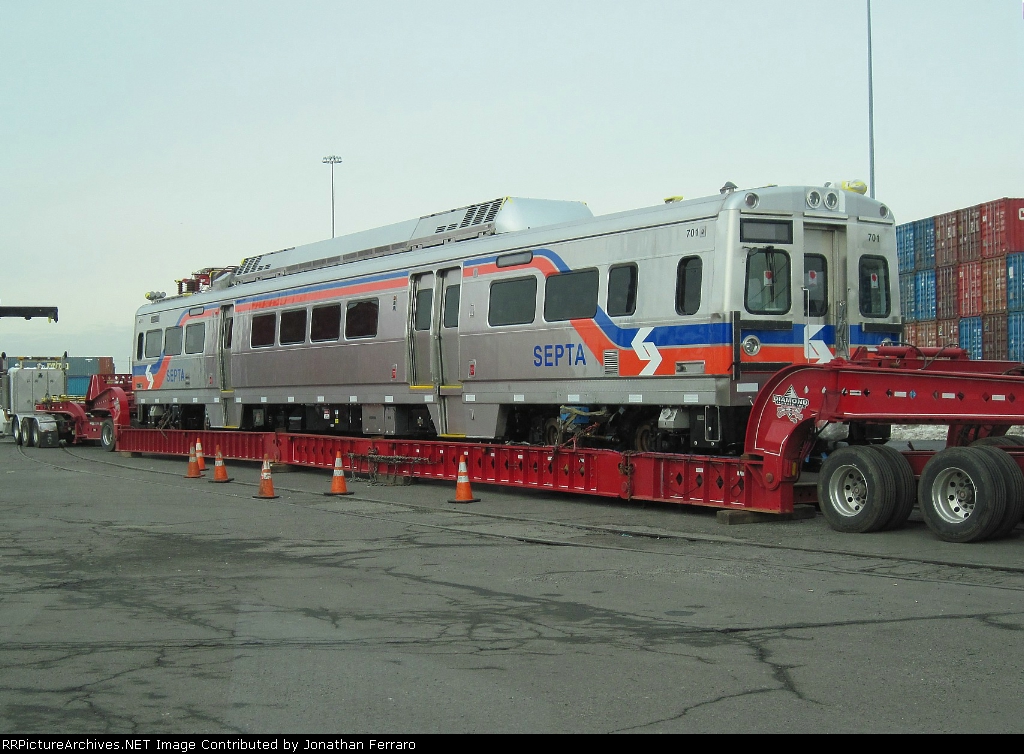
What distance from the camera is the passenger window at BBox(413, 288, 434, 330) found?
1819cm

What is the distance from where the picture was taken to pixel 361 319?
19734mm

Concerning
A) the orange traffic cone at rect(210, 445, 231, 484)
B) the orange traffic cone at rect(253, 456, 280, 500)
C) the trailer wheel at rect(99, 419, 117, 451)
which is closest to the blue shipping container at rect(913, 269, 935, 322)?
the orange traffic cone at rect(210, 445, 231, 484)

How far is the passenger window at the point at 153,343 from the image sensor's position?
2781 centimetres

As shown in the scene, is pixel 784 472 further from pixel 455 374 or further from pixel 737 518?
pixel 455 374

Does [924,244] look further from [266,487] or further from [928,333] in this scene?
[266,487]

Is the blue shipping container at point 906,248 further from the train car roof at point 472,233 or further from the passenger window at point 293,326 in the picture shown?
the passenger window at point 293,326

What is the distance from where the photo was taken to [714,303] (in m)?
13.2

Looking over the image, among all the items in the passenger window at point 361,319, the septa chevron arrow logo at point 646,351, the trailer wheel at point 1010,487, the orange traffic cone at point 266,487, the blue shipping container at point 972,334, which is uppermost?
the blue shipping container at point 972,334

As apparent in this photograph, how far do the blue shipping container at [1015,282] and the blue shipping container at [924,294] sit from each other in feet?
8.73

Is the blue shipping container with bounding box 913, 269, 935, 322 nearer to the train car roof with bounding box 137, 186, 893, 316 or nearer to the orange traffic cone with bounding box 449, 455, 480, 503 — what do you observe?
the train car roof with bounding box 137, 186, 893, 316

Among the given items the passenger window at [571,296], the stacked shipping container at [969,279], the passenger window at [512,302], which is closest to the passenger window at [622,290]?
the passenger window at [571,296]

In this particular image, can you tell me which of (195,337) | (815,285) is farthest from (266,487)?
(195,337)

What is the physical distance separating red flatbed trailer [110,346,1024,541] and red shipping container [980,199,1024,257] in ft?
52.2

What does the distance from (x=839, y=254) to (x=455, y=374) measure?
6.28 metres
